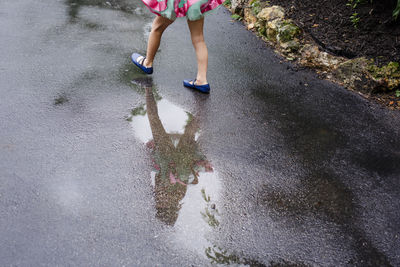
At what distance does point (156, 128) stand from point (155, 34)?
1.26 metres

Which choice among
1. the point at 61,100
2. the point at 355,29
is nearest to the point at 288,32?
the point at 355,29

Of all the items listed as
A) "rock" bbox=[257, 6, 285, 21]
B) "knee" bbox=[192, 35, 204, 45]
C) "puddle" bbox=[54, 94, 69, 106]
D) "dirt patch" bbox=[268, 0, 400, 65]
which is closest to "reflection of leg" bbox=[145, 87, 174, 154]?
"knee" bbox=[192, 35, 204, 45]

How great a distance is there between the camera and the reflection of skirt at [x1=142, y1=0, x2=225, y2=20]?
10.8 feet

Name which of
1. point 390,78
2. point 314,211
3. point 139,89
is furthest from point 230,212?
point 390,78

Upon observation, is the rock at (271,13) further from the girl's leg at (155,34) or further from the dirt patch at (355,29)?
the girl's leg at (155,34)

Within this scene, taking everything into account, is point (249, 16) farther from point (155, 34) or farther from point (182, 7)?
point (182, 7)

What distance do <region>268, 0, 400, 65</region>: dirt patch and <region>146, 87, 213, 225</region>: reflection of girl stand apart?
2.64m

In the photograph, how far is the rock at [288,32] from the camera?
4996 millimetres

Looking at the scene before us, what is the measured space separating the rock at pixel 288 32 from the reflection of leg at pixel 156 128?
7.99 ft

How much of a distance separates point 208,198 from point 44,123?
1.84 meters

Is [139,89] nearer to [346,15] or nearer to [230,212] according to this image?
[230,212]

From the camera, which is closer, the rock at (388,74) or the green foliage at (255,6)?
the rock at (388,74)

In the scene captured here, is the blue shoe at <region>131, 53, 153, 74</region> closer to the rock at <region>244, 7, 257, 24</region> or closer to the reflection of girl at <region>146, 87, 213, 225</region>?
the reflection of girl at <region>146, 87, 213, 225</region>

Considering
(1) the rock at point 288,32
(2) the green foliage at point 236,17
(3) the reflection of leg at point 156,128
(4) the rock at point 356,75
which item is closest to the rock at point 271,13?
(1) the rock at point 288,32
